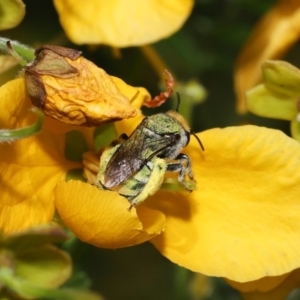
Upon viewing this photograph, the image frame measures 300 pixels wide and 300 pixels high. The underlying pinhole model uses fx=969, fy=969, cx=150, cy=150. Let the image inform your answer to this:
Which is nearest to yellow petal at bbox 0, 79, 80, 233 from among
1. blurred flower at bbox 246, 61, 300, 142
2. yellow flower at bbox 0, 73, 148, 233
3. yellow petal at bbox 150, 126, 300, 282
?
yellow flower at bbox 0, 73, 148, 233

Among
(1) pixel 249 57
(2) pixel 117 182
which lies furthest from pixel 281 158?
(1) pixel 249 57

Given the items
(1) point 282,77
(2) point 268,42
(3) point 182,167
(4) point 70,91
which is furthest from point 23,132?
(2) point 268,42

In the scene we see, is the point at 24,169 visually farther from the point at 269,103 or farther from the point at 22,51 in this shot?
the point at 269,103

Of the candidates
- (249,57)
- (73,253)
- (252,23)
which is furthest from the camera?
(252,23)

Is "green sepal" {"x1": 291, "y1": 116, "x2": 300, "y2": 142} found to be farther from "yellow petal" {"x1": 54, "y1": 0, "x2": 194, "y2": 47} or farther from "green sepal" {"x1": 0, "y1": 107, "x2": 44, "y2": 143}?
"green sepal" {"x1": 0, "y1": 107, "x2": 44, "y2": 143}

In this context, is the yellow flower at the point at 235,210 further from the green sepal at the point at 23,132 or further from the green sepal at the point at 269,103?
the green sepal at the point at 23,132

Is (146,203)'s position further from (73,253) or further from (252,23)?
(252,23)
